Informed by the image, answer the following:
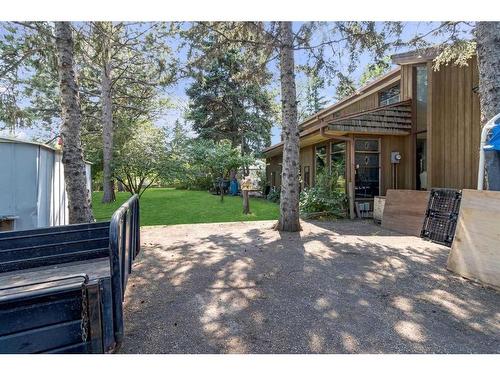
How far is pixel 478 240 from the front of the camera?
3.75 m

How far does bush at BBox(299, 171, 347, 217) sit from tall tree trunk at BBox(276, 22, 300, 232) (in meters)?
2.14

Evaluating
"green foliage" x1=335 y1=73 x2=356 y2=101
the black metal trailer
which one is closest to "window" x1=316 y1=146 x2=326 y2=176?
"green foliage" x1=335 y1=73 x2=356 y2=101

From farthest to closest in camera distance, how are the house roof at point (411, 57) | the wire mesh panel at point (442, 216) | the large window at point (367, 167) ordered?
the large window at point (367, 167), the house roof at point (411, 57), the wire mesh panel at point (442, 216)

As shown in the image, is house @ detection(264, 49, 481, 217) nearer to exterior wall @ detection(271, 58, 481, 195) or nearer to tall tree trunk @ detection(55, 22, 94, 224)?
exterior wall @ detection(271, 58, 481, 195)

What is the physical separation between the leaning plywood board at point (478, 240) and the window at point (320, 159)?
7577mm

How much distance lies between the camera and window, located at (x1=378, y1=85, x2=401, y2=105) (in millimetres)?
10752

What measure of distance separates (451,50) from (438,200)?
3.31m

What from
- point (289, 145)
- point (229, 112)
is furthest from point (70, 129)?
point (229, 112)

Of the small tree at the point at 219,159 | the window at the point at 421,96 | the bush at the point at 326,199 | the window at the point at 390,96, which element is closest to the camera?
the bush at the point at 326,199

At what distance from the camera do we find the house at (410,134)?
7598 mm

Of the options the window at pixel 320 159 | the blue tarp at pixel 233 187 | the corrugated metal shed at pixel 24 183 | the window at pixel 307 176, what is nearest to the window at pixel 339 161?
the window at pixel 320 159

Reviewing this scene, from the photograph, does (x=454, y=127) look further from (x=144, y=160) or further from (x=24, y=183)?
(x=144, y=160)

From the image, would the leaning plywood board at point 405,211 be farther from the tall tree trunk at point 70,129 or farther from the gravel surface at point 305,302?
the tall tree trunk at point 70,129

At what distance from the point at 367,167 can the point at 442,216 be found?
3.69 metres
